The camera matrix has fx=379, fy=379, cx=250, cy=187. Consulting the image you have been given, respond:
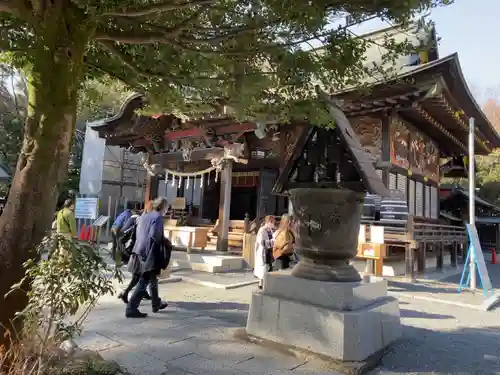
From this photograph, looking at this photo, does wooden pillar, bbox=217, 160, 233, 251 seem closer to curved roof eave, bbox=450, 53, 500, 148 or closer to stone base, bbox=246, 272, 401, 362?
curved roof eave, bbox=450, 53, 500, 148

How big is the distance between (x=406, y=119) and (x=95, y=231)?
42.2 feet

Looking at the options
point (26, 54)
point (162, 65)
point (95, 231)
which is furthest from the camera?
point (95, 231)

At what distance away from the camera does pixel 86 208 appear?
48.8ft

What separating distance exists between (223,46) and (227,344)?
3.48m

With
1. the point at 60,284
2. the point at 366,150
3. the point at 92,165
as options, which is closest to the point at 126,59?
the point at 60,284

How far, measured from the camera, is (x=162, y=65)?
4.48m

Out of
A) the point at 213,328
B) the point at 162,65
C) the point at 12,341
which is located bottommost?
the point at 213,328

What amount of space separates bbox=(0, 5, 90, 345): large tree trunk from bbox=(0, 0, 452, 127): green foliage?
0.06 m

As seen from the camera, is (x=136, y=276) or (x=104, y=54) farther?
(x=136, y=276)

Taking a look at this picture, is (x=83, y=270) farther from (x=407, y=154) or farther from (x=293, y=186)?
(x=407, y=154)

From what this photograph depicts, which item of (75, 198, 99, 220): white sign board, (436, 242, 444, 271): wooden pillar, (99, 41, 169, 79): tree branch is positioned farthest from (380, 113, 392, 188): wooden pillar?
(75, 198, 99, 220): white sign board

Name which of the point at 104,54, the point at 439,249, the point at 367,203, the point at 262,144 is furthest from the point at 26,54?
the point at 439,249

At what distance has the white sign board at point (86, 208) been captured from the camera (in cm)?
1458

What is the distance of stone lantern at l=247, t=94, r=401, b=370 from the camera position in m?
4.09
